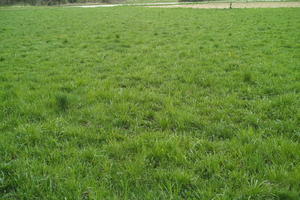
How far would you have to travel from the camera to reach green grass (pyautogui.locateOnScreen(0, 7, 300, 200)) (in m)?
2.62

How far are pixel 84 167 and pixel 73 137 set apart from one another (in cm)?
83

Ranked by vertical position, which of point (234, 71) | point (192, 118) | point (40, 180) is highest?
point (234, 71)

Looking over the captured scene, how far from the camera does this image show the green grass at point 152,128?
103 inches

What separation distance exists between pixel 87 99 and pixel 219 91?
9.95 ft

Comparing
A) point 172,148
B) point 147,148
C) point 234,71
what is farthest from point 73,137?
point 234,71

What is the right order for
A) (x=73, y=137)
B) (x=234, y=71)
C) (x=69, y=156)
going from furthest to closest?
(x=234, y=71) → (x=73, y=137) → (x=69, y=156)

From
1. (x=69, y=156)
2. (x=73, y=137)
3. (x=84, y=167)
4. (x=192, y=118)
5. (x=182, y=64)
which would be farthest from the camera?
(x=182, y=64)

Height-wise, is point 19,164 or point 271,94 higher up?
point 271,94

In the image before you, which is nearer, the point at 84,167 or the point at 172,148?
the point at 84,167

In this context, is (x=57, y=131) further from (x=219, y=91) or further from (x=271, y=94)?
(x=271, y=94)

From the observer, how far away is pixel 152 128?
151 inches

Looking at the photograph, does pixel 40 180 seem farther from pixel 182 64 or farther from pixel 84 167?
pixel 182 64

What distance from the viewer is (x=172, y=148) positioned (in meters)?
3.22

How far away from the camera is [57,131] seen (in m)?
3.69
